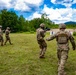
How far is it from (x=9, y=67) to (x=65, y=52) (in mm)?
3308

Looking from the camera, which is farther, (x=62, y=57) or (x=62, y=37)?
(x=62, y=37)

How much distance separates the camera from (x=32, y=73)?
12.0m

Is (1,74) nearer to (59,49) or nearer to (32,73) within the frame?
(32,73)

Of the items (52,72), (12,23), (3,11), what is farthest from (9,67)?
(3,11)

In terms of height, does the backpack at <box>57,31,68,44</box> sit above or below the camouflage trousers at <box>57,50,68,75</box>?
above

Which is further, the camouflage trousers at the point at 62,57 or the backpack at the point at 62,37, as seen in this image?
the backpack at the point at 62,37

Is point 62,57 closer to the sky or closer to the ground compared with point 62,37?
closer to the ground

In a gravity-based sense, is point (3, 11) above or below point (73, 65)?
above

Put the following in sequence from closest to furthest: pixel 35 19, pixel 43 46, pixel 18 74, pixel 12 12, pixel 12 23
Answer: pixel 18 74, pixel 43 46, pixel 12 23, pixel 12 12, pixel 35 19

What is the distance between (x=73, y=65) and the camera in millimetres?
13945

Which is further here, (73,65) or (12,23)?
(12,23)

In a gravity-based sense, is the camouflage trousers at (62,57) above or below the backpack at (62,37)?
below

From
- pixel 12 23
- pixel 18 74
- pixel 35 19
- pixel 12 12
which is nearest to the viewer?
pixel 18 74

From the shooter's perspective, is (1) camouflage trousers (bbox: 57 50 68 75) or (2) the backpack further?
(2) the backpack
